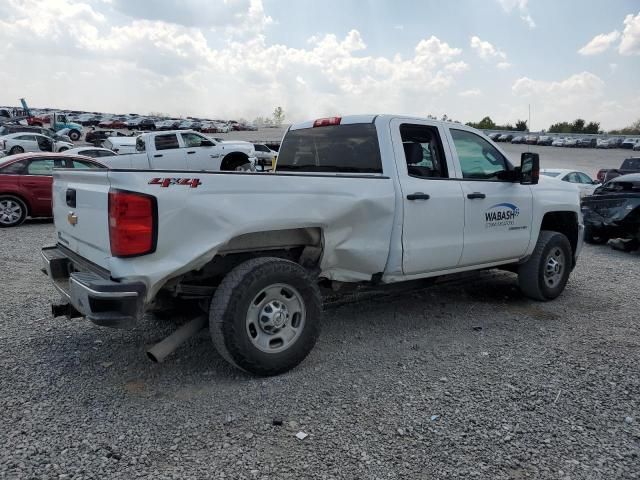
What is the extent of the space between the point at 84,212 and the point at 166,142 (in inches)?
525

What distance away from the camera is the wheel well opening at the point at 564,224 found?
20.7 feet

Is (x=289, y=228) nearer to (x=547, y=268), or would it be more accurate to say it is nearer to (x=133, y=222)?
(x=133, y=222)

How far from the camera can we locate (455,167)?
16.4 ft

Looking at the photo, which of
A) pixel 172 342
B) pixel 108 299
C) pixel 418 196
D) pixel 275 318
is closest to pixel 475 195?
pixel 418 196

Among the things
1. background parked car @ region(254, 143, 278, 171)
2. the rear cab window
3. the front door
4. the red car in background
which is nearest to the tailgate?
the rear cab window

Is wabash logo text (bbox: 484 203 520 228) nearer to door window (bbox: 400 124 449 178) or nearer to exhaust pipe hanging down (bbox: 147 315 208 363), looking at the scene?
door window (bbox: 400 124 449 178)

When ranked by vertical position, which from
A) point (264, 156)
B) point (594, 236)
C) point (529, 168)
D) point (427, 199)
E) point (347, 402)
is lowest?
point (347, 402)

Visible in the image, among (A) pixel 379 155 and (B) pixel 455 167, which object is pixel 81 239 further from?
(B) pixel 455 167

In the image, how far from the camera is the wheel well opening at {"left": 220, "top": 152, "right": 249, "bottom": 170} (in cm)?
1735

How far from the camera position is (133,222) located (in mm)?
3244

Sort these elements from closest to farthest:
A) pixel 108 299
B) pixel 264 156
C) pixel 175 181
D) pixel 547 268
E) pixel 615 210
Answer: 1. pixel 108 299
2. pixel 175 181
3. pixel 547 268
4. pixel 615 210
5. pixel 264 156

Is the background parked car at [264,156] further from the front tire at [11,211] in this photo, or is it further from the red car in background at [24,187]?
the front tire at [11,211]

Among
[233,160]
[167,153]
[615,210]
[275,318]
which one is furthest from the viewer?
[233,160]

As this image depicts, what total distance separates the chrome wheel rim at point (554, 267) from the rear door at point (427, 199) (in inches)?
65.4
